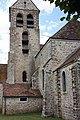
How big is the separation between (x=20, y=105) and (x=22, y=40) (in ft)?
33.6

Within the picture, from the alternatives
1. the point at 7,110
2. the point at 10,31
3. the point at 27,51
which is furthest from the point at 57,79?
the point at 10,31

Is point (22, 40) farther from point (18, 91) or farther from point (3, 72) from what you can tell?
point (18, 91)

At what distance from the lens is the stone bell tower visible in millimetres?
27469

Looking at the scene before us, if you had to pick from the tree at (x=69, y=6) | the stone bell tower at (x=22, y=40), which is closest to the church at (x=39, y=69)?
the stone bell tower at (x=22, y=40)

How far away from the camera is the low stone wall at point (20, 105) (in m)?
21.2

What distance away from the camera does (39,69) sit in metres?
25.3

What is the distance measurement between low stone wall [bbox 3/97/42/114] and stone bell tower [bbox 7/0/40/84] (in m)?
5.08

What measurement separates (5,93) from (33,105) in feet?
10.0

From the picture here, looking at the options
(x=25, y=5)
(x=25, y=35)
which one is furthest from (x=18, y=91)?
(x=25, y=5)

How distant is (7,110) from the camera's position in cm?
2114

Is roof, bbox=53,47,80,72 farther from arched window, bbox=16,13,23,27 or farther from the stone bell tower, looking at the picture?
arched window, bbox=16,13,23,27

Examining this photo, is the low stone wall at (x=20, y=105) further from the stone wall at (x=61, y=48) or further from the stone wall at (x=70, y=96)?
the stone wall at (x=61, y=48)

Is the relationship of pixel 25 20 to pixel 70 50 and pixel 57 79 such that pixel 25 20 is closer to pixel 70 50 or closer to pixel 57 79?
pixel 70 50

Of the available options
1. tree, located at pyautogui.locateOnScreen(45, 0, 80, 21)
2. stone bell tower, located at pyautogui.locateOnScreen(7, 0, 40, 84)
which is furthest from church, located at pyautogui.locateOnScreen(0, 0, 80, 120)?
tree, located at pyautogui.locateOnScreen(45, 0, 80, 21)
